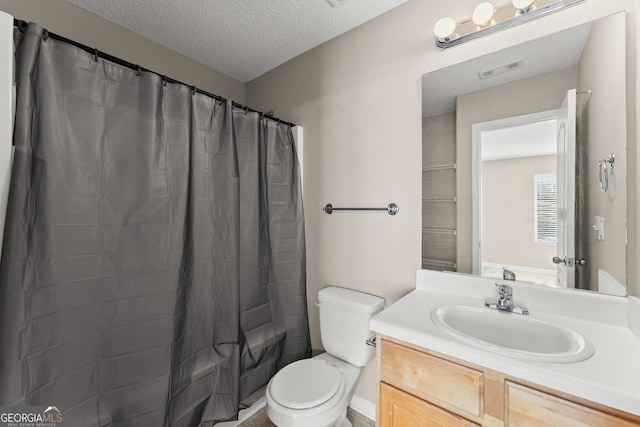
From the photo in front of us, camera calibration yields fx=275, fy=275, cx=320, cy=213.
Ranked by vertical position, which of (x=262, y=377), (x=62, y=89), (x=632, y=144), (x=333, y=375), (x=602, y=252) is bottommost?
(x=262, y=377)

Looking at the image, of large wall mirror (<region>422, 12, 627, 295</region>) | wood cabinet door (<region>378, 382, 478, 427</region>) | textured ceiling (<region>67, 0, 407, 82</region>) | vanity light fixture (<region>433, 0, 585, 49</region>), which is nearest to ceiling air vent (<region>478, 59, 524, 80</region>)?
large wall mirror (<region>422, 12, 627, 295</region>)

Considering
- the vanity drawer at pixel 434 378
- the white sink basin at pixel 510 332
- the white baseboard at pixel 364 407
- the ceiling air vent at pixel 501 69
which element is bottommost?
the white baseboard at pixel 364 407

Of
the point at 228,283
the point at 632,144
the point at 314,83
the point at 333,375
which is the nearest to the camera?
the point at 632,144

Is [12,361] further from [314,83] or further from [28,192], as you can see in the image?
[314,83]

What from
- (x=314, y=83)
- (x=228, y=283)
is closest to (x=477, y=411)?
(x=228, y=283)

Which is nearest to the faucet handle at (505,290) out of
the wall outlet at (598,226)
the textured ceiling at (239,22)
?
the wall outlet at (598,226)

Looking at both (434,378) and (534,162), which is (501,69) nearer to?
(534,162)

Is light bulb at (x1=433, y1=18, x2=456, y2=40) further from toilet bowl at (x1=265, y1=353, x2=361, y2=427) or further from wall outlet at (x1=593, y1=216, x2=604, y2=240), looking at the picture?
toilet bowl at (x1=265, y1=353, x2=361, y2=427)

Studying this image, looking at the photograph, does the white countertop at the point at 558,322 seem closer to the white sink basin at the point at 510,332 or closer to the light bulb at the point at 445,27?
the white sink basin at the point at 510,332

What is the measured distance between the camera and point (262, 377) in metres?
1.75

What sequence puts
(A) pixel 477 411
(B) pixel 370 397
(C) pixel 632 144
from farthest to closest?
1. (B) pixel 370 397
2. (C) pixel 632 144
3. (A) pixel 477 411

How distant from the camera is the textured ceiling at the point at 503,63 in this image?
114cm

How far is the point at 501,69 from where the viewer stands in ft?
4.25

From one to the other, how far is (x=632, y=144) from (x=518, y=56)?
575 mm
